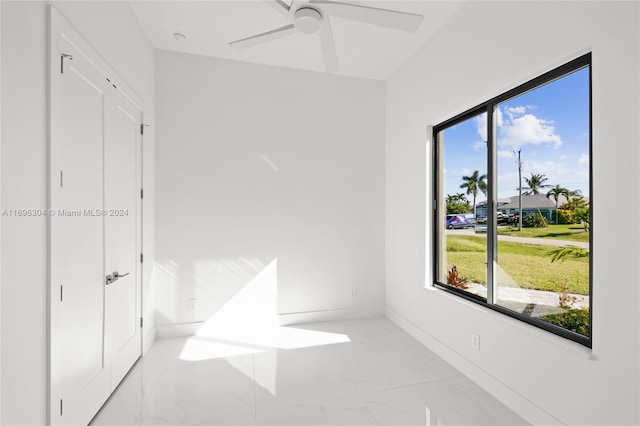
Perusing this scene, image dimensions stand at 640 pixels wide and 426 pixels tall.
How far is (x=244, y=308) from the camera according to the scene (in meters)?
3.28

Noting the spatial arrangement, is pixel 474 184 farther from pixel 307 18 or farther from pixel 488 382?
pixel 307 18

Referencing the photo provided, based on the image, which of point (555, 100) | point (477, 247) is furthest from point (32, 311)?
point (555, 100)

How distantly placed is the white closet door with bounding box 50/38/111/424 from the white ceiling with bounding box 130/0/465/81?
1.04 meters

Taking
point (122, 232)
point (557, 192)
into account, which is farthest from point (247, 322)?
point (557, 192)

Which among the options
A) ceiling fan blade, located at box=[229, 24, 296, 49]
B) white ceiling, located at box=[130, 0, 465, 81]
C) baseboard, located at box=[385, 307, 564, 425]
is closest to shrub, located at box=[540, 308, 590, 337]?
baseboard, located at box=[385, 307, 564, 425]

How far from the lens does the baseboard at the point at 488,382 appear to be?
181 cm

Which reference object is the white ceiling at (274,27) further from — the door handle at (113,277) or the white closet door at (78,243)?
the door handle at (113,277)

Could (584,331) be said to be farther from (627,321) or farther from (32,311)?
(32,311)

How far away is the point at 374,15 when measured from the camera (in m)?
1.83

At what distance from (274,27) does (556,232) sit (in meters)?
2.73

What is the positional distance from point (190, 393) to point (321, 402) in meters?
0.94

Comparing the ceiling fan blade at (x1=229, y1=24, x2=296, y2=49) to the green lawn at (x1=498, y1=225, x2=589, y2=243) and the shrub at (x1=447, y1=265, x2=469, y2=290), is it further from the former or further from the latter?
the shrub at (x1=447, y1=265, x2=469, y2=290)

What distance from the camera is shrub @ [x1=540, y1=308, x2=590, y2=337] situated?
1.69 meters

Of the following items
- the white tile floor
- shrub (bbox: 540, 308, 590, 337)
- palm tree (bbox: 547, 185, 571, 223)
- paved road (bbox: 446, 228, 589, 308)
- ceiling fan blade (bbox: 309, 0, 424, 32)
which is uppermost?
ceiling fan blade (bbox: 309, 0, 424, 32)
